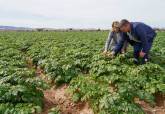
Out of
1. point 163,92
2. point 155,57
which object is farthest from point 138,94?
point 155,57

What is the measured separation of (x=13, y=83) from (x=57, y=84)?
214cm

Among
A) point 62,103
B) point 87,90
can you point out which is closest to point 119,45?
point 62,103

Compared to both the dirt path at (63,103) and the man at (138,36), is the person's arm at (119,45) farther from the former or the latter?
the dirt path at (63,103)

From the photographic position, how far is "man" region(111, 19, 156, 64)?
867 centimetres

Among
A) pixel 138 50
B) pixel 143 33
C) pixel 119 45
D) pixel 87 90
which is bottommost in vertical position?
pixel 87 90

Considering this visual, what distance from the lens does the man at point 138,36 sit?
8.67 m

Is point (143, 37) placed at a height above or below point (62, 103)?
above

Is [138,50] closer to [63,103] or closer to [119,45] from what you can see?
[119,45]

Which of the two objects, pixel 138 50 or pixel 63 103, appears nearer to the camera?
pixel 63 103

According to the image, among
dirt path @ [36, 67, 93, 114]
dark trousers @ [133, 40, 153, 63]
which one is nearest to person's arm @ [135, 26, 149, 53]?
dark trousers @ [133, 40, 153, 63]

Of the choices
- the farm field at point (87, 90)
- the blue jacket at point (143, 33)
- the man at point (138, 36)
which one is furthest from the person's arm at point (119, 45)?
the blue jacket at point (143, 33)

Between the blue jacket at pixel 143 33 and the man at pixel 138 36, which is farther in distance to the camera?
the blue jacket at pixel 143 33

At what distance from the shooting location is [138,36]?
912 cm

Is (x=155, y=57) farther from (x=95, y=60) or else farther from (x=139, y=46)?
(x=95, y=60)
